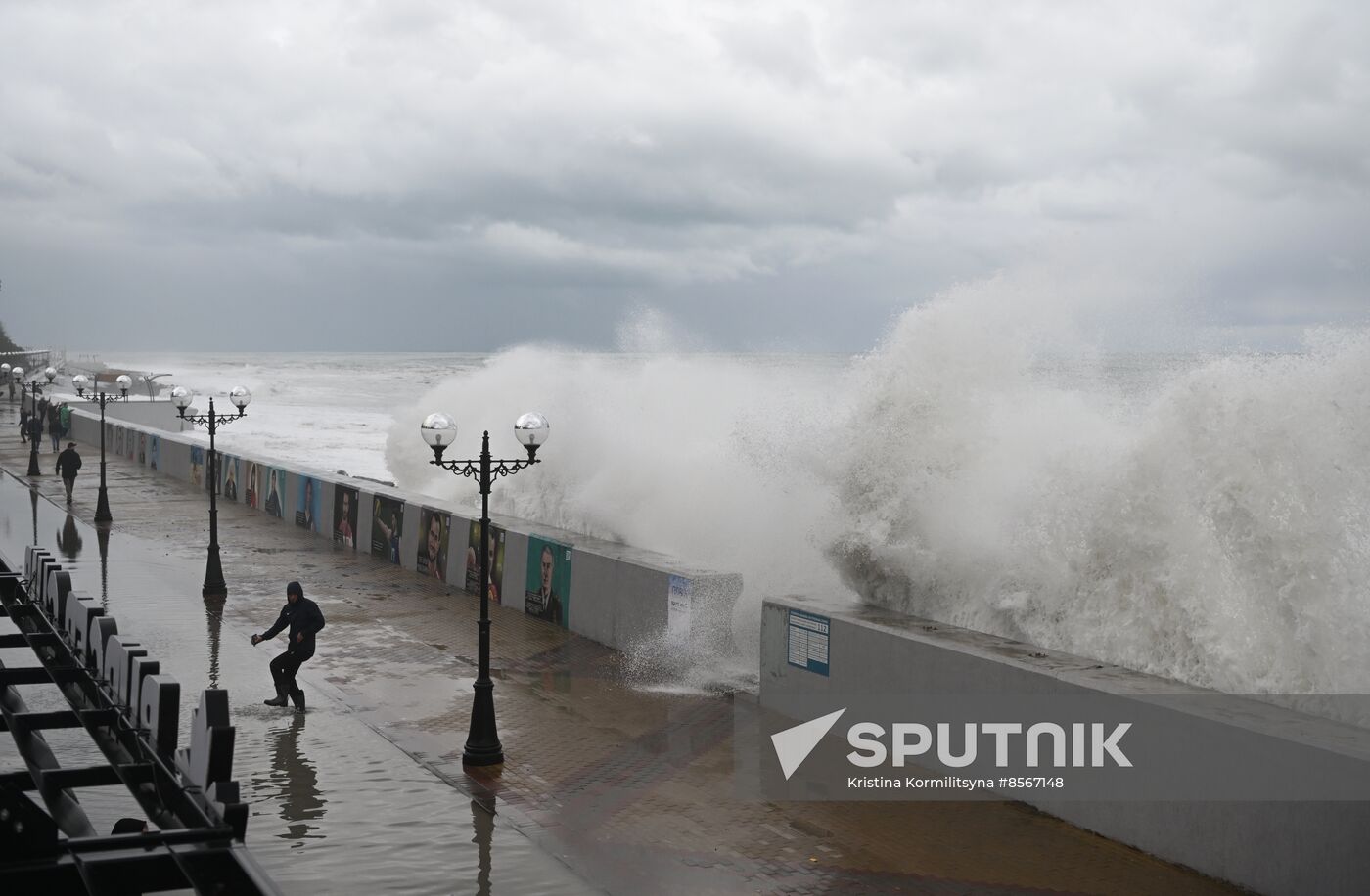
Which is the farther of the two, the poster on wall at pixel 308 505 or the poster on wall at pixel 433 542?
the poster on wall at pixel 308 505

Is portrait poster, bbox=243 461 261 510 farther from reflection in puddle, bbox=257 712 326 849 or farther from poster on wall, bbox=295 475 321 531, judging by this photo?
reflection in puddle, bbox=257 712 326 849

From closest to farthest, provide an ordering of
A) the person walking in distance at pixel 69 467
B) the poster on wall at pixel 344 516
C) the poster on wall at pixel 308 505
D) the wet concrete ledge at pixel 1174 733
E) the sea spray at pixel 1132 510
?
1. the wet concrete ledge at pixel 1174 733
2. the sea spray at pixel 1132 510
3. the poster on wall at pixel 344 516
4. the poster on wall at pixel 308 505
5. the person walking in distance at pixel 69 467

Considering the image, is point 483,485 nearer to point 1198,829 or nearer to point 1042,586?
point 1042,586

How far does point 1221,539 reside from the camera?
36.5ft

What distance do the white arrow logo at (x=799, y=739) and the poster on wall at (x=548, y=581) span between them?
5873mm

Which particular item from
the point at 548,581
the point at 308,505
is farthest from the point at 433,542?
the point at 308,505

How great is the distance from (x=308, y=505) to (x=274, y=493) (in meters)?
2.77

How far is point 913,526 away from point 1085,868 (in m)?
6.01

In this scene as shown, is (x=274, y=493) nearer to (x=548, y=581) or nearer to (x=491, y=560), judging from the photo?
(x=491, y=560)

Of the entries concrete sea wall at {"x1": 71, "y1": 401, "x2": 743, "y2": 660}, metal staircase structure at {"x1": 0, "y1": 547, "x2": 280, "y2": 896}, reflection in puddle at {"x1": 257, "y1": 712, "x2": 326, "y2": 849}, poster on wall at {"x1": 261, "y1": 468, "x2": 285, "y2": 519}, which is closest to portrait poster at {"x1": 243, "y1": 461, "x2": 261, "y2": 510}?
concrete sea wall at {"x1": 71, "y1": 401, "x2": 743, "y2": 660}

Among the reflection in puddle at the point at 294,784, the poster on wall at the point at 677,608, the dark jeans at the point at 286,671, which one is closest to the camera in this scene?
the reflection in puddle at the point at 294,784

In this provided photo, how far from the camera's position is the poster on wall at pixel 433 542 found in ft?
69.9

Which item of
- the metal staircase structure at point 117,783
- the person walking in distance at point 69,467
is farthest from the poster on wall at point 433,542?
the metal staircase structure at point 117,783

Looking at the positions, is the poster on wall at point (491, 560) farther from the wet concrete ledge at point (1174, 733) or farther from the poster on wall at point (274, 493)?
the poster on wall at point (274, 493)
